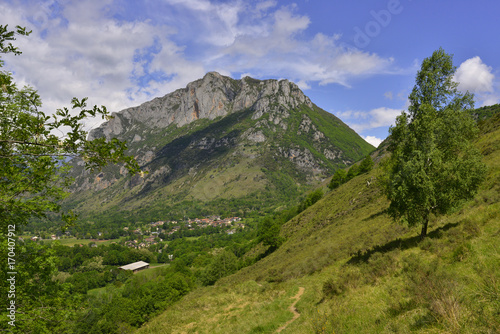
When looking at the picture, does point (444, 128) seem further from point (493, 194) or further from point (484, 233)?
point (493, 194)

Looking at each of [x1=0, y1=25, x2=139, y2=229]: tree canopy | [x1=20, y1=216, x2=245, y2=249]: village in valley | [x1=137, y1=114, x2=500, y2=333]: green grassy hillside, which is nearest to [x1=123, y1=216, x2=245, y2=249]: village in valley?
[x1=20, y1=216, x2=245, y2=249]: village in valley

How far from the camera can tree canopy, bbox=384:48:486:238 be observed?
12.7 m

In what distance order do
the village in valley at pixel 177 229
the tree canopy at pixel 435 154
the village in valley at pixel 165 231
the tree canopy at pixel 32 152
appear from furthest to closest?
the village in valley at pixel 165 231, the village in valley at pixel 177 229, the tree canopy at pixel 435 154, the tree canopy at pixel 32 152

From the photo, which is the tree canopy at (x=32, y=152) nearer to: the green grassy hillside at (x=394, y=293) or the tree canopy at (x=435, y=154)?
the green grassy hillside at (x=394, y=293)

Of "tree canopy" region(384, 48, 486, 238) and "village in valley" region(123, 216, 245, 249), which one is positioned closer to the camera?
"tree canopy" region(384, 48, 486, 238)

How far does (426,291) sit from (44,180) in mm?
11280

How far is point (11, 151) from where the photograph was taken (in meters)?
4.68

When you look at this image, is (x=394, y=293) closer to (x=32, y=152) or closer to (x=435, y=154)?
(x=435, y=154)

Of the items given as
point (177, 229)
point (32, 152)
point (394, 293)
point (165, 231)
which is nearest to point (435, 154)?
point (394, 293)

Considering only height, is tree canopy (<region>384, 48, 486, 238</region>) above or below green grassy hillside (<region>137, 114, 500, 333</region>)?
above

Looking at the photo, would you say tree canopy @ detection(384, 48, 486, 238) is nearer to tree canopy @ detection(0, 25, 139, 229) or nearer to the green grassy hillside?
the green grassy hillside

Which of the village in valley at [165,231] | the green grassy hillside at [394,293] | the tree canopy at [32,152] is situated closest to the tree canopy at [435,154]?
the green grassy hillside at [394,293]

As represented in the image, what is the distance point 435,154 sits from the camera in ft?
42.1

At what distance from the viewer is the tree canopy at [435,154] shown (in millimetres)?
12703
